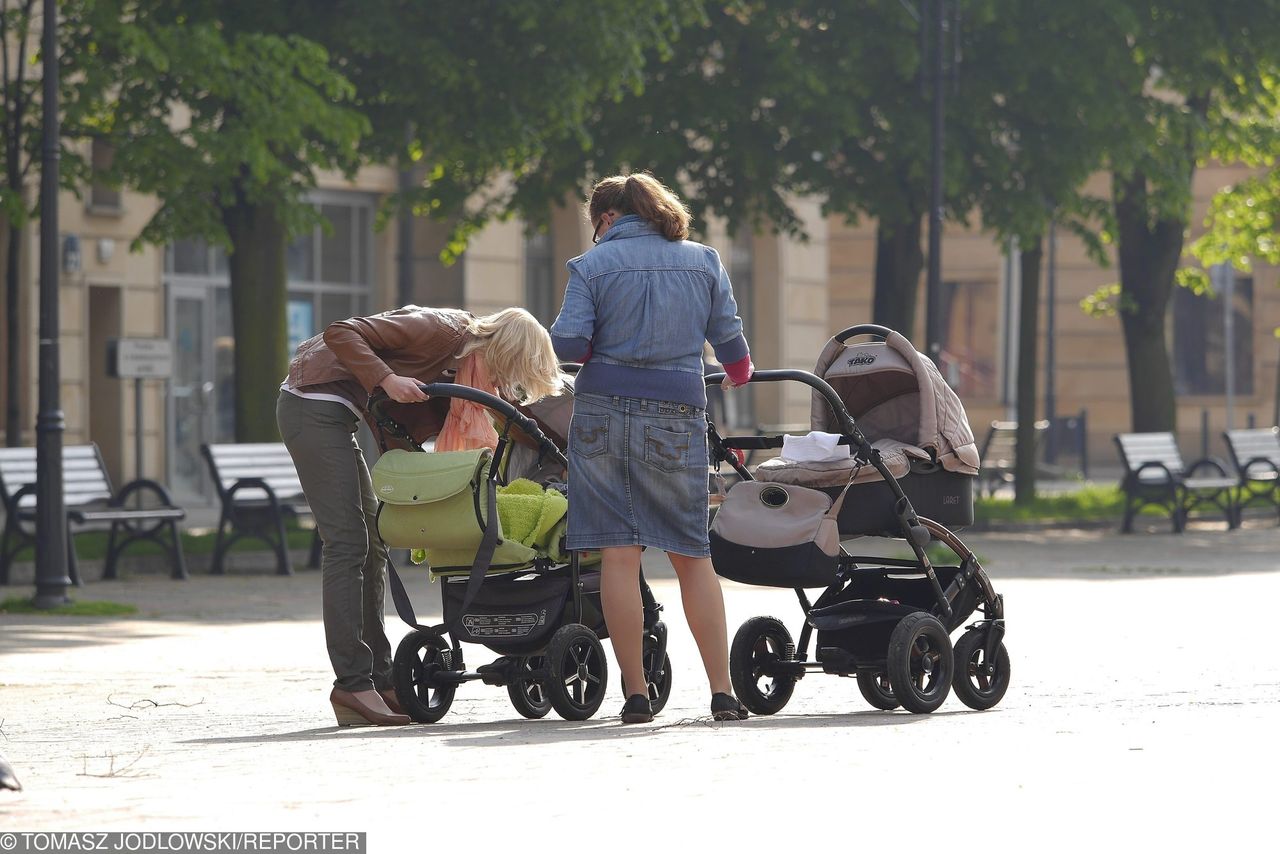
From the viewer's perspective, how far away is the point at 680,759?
654 cm

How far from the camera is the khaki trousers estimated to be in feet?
26.4

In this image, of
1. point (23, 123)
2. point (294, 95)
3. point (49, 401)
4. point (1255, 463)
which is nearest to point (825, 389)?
point (49, 401)

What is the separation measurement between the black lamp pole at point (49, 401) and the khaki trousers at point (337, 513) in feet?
20.7

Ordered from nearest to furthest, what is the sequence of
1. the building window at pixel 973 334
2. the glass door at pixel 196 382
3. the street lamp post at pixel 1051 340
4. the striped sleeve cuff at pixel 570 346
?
1. the striped sleeve cuff at pixel 570 346
2. the glass door at pixel 196 382
3. the street lamp post at pixel 1051 340
4. the building window at pixel 973 334

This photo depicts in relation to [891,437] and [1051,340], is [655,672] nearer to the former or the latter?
[891,437]

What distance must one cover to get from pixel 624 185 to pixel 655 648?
5.23 feet

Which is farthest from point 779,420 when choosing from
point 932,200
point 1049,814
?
point 1049,814

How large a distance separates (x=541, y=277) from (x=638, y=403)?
25.4 meters

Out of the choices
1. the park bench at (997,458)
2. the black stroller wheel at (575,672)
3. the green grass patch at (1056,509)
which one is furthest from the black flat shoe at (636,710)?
→ the park bench at (997,458)

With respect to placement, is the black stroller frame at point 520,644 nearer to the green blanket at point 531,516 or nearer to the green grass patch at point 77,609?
the green blanket at point 531,516

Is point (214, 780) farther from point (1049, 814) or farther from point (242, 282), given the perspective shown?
point (242, 282)

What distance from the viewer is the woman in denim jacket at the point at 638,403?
7.61m

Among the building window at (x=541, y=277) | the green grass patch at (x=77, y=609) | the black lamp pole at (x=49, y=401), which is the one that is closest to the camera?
the green grass patch at (x=77, y=609)

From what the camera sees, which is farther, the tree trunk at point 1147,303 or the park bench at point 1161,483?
the tree trunk at point 1147,303
